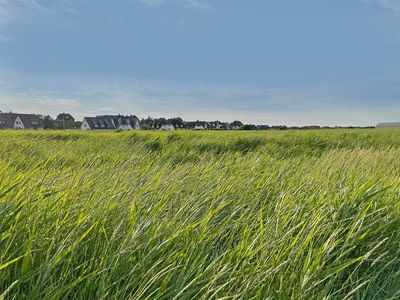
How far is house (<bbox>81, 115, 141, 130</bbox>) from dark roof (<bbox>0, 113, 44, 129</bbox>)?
10.7 metres

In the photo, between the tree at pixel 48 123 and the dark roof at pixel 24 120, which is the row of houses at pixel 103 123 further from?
the tree at pixel 48 123

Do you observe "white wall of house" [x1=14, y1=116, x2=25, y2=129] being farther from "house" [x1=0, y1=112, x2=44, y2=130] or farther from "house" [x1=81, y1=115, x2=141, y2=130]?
"house" [x1=81, y1=115, x2=141, y2=130]

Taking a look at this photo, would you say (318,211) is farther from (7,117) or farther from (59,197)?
(7,117)

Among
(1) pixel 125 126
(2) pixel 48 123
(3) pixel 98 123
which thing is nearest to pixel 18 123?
(2) pixel 48 123

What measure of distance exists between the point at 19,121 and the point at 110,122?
21053 millimetres

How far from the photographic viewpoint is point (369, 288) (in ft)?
6.67

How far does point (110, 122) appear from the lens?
7781 cm

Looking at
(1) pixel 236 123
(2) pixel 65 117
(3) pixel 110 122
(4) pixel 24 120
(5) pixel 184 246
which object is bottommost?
(5) pixel 184 246

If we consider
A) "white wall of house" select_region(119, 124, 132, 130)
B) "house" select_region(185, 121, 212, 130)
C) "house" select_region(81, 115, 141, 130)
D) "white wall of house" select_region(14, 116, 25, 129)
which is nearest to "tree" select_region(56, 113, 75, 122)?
"house" select_region(81, 115, 141, 130)

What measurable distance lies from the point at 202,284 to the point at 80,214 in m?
1.13

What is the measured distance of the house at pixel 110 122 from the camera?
74812 millimetres


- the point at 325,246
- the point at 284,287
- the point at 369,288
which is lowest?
the point at 369,288

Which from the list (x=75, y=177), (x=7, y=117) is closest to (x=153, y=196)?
(x=75, y=177)

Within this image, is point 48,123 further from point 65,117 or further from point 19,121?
point 65,117
